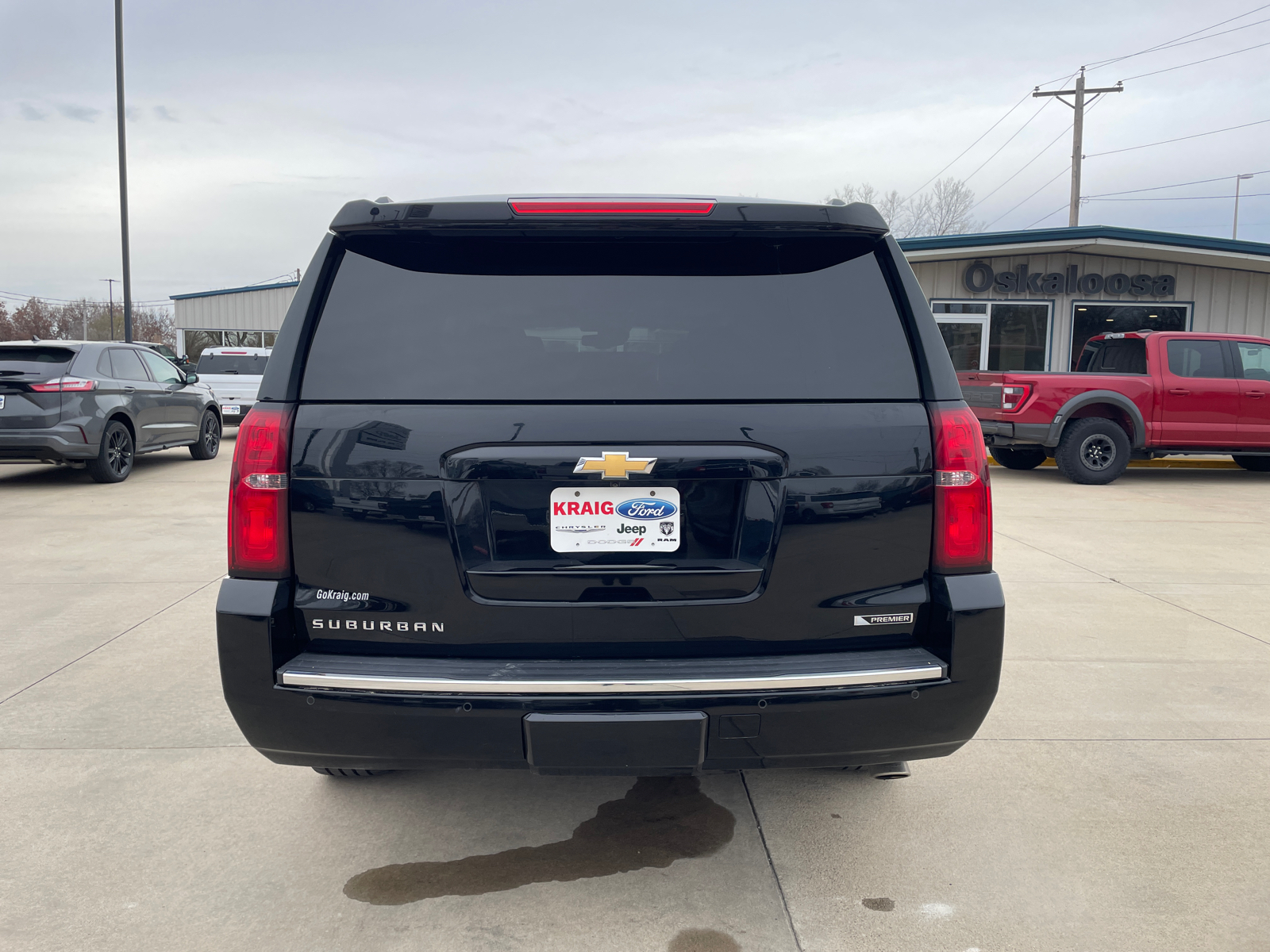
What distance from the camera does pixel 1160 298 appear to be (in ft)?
60.1

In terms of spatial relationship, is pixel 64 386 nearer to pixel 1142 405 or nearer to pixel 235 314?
pixel 1142 405

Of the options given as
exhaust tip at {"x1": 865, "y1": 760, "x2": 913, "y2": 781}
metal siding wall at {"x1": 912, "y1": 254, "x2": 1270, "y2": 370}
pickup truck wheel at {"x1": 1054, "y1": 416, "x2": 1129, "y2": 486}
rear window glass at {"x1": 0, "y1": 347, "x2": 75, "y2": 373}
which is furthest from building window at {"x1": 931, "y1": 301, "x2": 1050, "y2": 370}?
exhaust tip at {"x1": 865, "y1": 760, "x2": 913, "y2": 781}

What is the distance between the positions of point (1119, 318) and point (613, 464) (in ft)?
64.5

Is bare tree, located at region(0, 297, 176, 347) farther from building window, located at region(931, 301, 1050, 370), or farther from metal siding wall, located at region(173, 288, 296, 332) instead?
building window, located at region(931, 301, 1050, 370)

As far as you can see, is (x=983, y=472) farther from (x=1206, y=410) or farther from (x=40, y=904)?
(x=1206, y=410)

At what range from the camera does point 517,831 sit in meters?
2.85

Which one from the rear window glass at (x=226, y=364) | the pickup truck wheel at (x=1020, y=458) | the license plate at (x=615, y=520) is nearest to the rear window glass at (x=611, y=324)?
the license plate at (x=615, y=520)

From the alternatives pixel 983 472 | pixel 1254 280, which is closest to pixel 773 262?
pixel 983 472

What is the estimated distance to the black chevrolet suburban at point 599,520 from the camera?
86.5 inches

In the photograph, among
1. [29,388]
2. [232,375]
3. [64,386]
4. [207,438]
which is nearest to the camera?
[29,388]

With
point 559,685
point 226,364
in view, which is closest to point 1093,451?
point 559,685

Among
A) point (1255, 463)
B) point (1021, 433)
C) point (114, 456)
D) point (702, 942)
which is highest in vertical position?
point (1021, 433)

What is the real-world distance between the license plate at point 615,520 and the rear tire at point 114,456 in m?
10.1

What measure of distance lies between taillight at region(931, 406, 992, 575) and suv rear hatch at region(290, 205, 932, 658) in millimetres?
46
